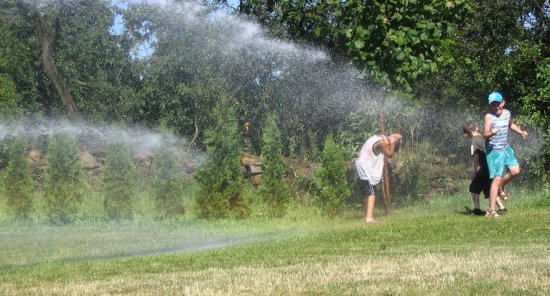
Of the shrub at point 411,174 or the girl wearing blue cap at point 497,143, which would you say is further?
the shrub at point 411,174

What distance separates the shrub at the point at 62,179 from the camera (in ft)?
51.0

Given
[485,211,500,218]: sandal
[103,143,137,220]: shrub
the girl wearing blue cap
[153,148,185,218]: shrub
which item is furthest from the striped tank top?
[103,143,137,220]: shrub

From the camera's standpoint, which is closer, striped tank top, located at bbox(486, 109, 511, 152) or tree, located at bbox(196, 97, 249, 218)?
striped tank top, located at bbox(486, 109, 511, 152)

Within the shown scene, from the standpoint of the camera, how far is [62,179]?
15719mm

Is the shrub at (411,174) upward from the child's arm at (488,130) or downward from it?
downward

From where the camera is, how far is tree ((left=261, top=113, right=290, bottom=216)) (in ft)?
53.7

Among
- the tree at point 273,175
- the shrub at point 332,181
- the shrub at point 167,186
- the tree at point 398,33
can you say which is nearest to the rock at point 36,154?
the shrub at point 167,186

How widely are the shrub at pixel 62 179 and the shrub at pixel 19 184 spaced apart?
0.33m

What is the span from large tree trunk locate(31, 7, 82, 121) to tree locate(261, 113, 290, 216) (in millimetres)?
3701

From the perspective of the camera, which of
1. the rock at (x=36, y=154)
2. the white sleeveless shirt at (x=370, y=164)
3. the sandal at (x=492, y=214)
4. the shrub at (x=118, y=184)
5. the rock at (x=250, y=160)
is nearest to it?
the sandal at (x=492, y=214)

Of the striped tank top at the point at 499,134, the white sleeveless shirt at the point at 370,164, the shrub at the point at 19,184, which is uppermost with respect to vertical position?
the striped tank top at the point at 499,134

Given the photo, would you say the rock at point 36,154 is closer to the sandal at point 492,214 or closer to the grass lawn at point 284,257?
the grass lawn at point 284,257

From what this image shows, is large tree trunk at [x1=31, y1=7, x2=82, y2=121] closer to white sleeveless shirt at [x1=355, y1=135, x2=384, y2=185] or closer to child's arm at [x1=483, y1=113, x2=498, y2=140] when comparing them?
white sleeveless shirt at [x1=355, y1=135, x2=384, y2=185]

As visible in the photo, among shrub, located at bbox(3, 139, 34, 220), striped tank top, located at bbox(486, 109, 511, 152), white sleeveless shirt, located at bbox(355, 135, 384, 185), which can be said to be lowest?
shrub, located at bbox(3, 139, 34, 220)
